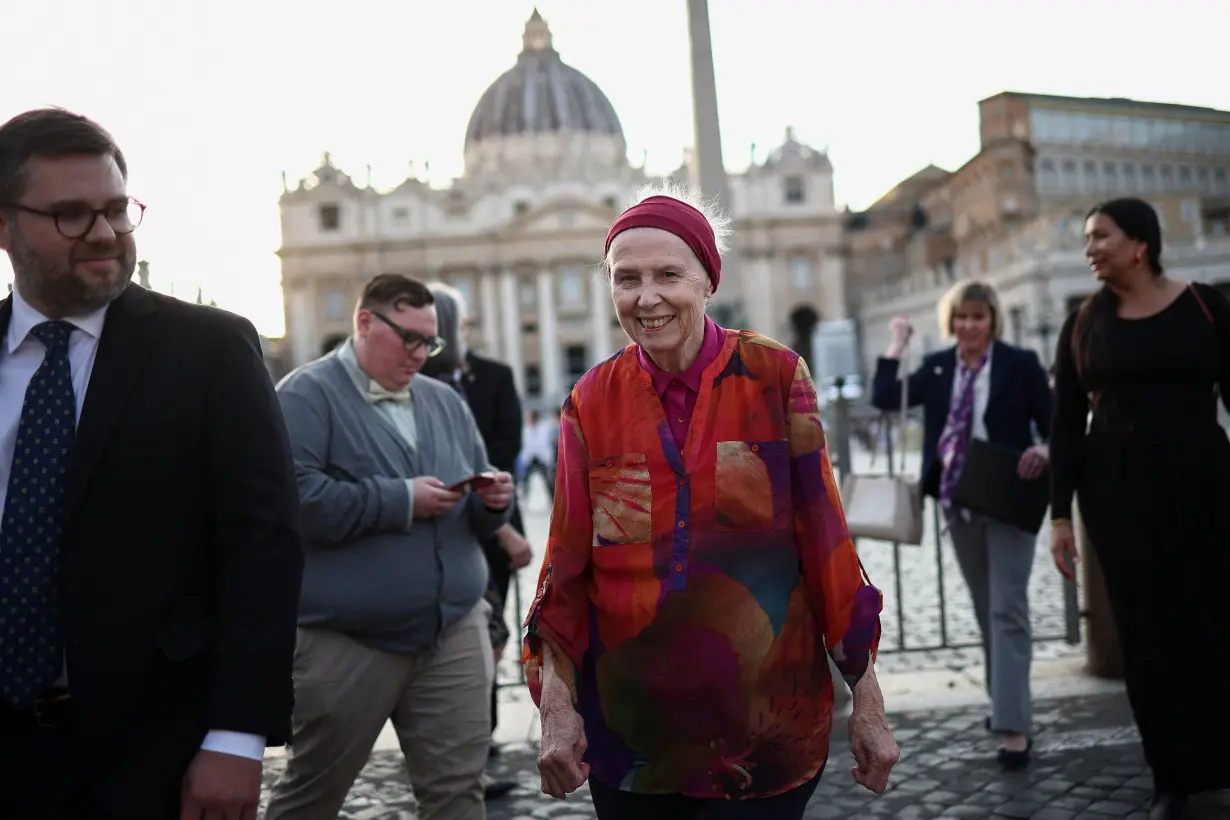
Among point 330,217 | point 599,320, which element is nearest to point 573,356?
point 599,320

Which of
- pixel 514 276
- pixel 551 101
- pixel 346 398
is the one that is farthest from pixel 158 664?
pixel 551 101

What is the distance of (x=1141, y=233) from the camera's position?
145 inches

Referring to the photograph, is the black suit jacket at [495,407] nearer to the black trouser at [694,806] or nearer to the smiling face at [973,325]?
the smiling face at [973,325]

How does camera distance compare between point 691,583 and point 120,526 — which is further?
point 691,583

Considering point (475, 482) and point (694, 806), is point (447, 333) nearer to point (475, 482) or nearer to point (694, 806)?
point (475, 482)

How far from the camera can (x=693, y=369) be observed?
2180 millimetres

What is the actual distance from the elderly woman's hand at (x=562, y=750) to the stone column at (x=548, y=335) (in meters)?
71.0

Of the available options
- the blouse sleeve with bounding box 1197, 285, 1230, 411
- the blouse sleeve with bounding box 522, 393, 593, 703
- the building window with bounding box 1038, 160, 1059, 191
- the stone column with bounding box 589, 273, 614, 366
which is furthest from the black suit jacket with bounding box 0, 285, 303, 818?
the stone column with bounding box 589, 273, 614, 366

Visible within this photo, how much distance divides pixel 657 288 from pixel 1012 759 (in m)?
2.68

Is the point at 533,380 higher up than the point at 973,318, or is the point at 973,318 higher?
the point at 533,380

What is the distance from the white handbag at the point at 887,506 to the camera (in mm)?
4504

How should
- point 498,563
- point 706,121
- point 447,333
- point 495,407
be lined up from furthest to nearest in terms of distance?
point 706,121 < point 495,407 < point 498,563 < point 447,333

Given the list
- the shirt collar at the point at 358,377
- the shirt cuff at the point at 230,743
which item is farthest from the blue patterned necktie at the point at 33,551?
the shirt collar at the point at 358,377

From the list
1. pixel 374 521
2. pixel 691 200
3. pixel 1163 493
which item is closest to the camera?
pixel 691 200
